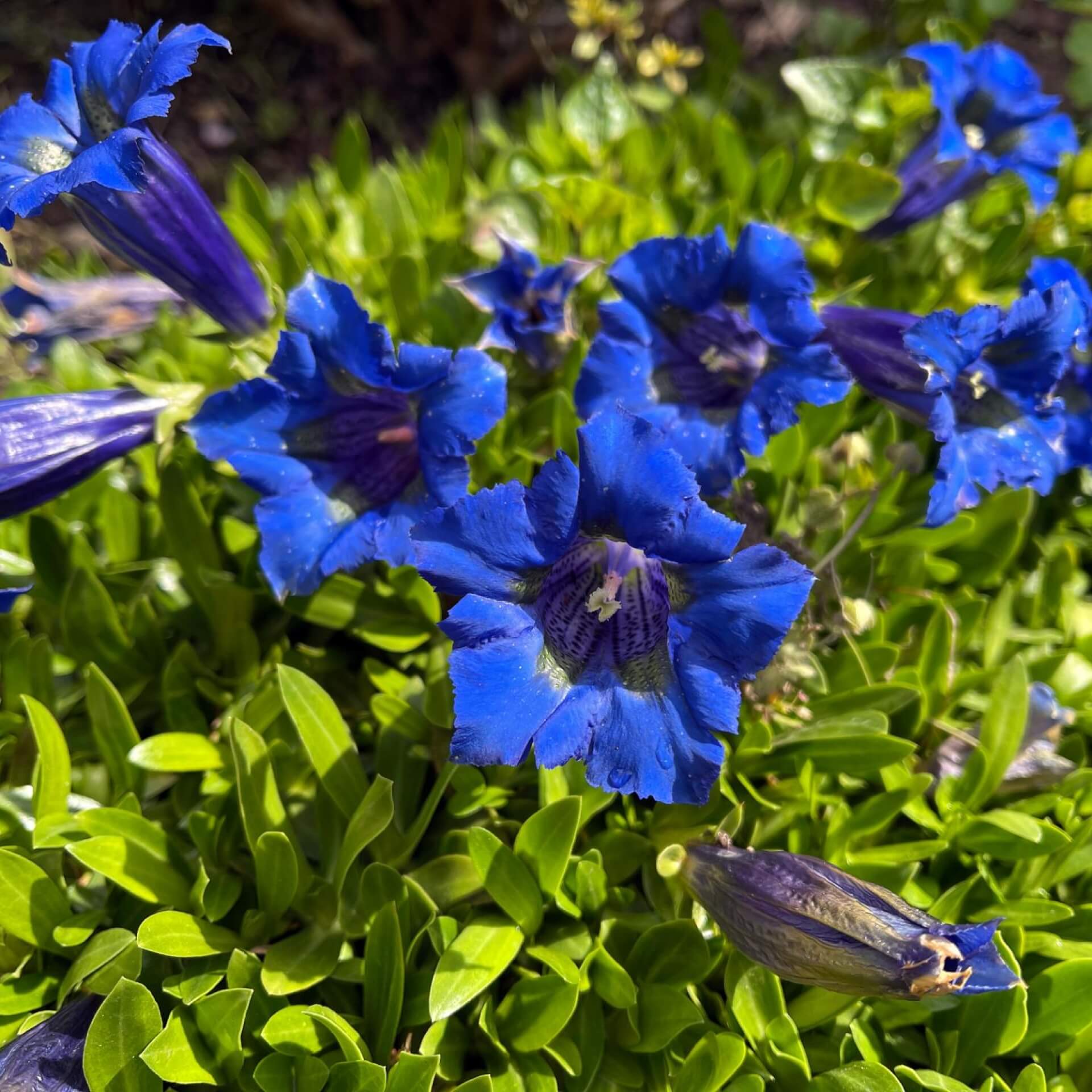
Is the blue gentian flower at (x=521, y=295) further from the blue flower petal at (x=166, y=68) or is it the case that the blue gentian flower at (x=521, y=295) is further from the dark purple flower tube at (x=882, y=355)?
the blue flower petal at (x=166, y=68)

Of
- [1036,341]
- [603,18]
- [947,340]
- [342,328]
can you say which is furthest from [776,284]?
[603,18]

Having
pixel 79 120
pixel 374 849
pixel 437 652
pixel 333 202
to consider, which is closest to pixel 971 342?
pixel 437 652

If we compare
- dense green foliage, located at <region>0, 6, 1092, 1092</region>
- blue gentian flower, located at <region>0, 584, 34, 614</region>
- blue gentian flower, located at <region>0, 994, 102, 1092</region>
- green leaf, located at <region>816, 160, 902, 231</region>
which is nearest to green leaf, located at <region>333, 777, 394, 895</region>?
dense green foliage, located at <region>0, 6, 1092, 1092</region>

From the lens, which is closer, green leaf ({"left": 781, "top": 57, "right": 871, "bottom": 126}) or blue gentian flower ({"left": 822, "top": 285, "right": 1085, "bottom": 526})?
blue gentian flower ({"left": 822, "top": 285, "right": 1085, "bottom": 526})

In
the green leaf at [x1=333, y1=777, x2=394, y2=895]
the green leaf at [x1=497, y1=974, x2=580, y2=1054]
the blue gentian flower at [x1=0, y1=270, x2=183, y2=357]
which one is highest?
the blue gentian flower at [x1=0, y1=270, x2=183, y2=357]

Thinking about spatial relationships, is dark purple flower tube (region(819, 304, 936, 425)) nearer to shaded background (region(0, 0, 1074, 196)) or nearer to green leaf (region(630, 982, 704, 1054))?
green leaf (region(630, 982, 704, 1054))

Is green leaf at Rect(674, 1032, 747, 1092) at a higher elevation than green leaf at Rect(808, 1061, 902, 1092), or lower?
higher
